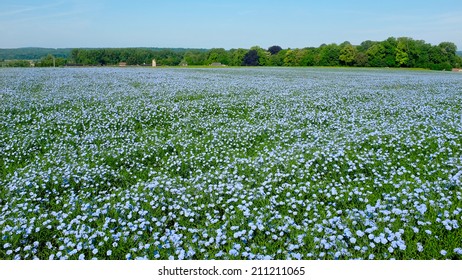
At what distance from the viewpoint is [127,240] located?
12.8 ft

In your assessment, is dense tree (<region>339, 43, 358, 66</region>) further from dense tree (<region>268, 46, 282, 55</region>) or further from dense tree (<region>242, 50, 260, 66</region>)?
dense tree (<region>268, 46, 282, 55</region>)

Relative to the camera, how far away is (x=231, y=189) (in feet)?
16.8

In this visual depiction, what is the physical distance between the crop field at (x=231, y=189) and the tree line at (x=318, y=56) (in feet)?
227

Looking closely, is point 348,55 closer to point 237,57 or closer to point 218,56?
point 237,57

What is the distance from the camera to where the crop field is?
12.1 feet

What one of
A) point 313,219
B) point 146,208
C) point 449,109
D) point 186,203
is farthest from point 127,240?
point 449,109

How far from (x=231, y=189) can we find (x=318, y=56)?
322 feet

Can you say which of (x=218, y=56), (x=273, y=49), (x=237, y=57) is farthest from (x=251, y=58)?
(x=273, y=49)

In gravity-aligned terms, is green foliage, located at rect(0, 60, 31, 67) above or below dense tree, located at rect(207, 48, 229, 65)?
below

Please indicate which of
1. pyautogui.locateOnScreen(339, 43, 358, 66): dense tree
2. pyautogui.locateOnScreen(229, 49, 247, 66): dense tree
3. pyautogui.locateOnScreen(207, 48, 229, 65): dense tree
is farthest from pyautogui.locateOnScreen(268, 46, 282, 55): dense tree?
pyautogui.locateOnScreen(339, 43, 358, 66): dense tree

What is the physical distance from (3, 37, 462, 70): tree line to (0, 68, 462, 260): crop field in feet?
227

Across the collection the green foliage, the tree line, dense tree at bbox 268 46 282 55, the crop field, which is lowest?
the crop field

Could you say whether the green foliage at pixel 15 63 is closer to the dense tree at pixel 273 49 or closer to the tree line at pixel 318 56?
the tree line at pixel 318 56

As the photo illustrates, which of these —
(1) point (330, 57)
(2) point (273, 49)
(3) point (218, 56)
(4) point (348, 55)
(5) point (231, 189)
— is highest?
(2) point (273, 49)
